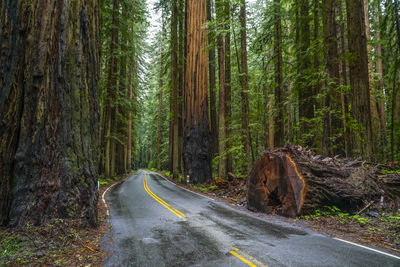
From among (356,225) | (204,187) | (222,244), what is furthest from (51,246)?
(204,187)

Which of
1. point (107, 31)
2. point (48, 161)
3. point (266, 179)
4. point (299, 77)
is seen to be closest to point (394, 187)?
point (266, 179)

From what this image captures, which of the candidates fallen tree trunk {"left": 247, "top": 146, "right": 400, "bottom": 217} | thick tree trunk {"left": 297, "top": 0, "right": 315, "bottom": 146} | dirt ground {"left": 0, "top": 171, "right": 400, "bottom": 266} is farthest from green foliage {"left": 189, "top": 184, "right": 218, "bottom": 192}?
dirt ground {"left": 0, "top": 171, "right": 400, "bottom": 266}

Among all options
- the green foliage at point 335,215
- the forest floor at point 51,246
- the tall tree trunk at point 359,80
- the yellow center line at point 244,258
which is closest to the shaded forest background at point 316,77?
the tall tree trunk at point 359,80

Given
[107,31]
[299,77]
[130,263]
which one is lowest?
[130,263]

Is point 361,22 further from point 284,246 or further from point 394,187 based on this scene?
point 284,246

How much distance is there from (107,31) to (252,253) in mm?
18726

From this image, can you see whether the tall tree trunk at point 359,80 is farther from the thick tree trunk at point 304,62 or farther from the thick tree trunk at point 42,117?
the thick tree trunk at point 42,117

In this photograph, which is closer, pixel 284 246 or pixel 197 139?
pixel 284 246

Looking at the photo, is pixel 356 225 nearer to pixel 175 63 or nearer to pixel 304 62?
pixel 304 62

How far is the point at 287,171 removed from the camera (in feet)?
24.3

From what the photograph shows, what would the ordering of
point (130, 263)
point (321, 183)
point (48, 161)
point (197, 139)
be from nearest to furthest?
point (130, 263)
point (48, 161)
point (321, 183)
point (197, 139)

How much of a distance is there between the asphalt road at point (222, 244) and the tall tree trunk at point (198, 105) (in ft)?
30.9

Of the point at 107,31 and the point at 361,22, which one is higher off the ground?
the point at 107,31

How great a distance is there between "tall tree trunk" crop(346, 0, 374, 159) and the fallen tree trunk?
2.72 feet
